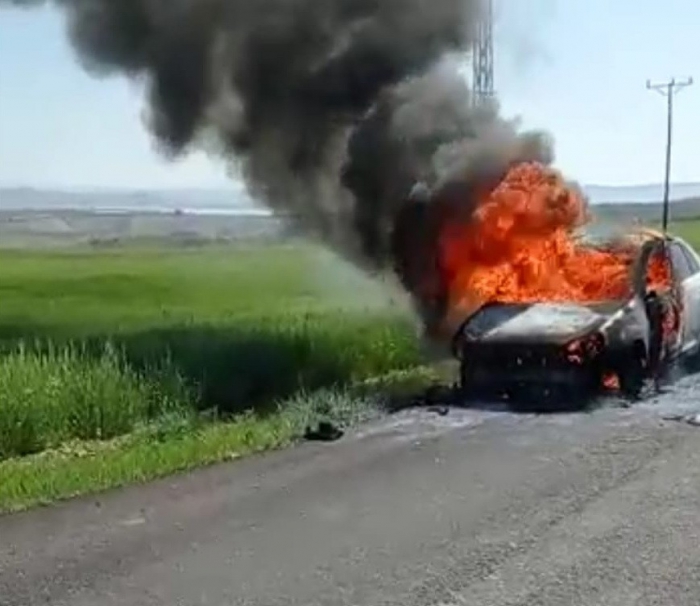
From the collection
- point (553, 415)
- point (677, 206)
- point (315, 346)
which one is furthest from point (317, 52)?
point (677, 206)

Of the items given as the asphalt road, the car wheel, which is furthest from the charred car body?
the asphalt road

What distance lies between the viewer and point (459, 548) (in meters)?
7.12

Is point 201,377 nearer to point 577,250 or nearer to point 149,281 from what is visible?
point 577,250

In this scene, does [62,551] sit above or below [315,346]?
above

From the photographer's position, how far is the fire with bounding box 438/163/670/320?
49.6 ft

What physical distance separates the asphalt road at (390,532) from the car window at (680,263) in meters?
4.98

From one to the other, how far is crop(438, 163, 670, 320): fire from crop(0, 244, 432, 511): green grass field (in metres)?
1.22

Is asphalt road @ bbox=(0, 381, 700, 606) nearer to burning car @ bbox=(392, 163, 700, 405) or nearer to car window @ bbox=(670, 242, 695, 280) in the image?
burning car @ bbox=(392, 163, 700, 405)

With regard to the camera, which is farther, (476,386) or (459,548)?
(476,386)

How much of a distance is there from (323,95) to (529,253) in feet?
15.5

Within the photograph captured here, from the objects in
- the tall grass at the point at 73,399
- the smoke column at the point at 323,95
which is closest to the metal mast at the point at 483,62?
the smoke column at the point at 323,95

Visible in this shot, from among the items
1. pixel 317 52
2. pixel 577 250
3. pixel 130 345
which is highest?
pixel 317 52

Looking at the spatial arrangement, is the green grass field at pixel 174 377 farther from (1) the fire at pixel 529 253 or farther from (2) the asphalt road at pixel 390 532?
(1) the fire at pixel 529 253

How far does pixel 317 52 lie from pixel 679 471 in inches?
446
